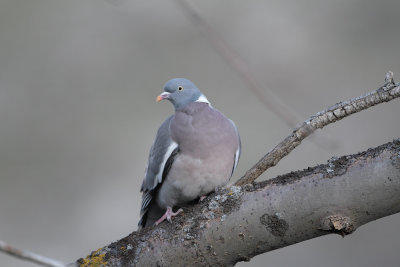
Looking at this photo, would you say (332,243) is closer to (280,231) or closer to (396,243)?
(396,243)

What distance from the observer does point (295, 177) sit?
170cm

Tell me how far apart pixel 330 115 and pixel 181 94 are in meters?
1.21

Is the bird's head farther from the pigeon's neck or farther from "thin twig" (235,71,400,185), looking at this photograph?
"thin twig" (235,71,400,185)

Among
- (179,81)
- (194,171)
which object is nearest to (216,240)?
(194,171)

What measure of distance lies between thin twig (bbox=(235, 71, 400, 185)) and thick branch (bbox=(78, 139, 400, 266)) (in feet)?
0.84

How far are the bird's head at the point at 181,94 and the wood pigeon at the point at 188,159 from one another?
205 millimetres

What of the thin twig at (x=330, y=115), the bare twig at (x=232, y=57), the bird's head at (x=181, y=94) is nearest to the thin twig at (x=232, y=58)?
the bare twig at (x=232, y=57)

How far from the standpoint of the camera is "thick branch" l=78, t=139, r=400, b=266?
1.55m

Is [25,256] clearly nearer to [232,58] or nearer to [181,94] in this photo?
[232,58]

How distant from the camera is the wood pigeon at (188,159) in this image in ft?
8.48

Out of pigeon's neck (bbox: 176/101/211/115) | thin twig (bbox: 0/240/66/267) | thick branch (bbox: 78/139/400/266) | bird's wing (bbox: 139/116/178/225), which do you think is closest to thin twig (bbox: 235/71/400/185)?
thick branch (bbox: 78/139/400/266)

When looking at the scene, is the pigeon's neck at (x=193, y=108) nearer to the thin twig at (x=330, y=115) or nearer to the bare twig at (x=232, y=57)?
the thin twig at (x=330, y=115)

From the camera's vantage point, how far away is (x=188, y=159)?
2.60m

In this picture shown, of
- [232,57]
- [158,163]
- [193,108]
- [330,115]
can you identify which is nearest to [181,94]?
[193,108]
